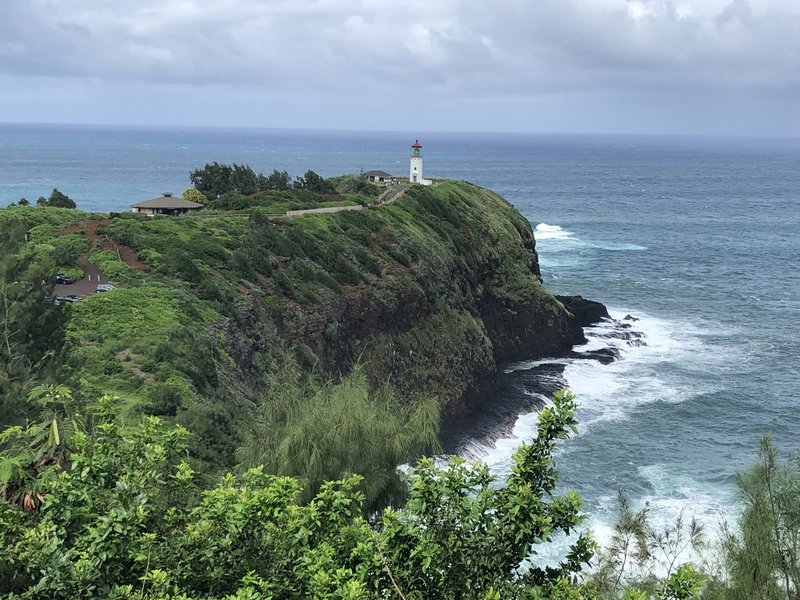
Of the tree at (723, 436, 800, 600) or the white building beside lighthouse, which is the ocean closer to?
the tree at (723, 436, 800, 600)

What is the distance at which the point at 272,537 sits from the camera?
33.6 ft

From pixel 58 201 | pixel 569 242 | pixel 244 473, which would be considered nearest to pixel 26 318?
pixel 244 473

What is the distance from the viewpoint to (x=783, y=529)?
12688 millimetres

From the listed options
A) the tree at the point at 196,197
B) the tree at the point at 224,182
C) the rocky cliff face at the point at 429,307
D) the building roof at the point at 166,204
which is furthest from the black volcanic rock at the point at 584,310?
the tree at the point at 196,197

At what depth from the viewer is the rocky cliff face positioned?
38562 mm

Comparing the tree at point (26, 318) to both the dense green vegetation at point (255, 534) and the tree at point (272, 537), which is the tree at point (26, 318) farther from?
the tree at point (272, 537)

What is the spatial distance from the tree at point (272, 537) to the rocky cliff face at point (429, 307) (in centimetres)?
2161

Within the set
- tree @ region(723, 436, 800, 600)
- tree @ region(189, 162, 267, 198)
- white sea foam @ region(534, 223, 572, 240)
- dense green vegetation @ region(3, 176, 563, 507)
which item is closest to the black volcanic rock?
dense green vegetation @ region(3, 176, 563, 507)

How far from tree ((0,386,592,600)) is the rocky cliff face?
21.6m

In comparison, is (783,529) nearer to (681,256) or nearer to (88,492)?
(88,492)

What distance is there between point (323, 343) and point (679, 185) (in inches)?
6461

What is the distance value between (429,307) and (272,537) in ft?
126

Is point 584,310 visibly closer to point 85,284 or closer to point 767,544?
point 85,284

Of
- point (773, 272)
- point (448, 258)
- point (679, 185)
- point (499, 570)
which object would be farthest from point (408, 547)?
point (679, 185)
